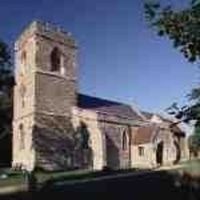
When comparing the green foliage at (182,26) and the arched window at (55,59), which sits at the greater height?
the arched window at (55,59)

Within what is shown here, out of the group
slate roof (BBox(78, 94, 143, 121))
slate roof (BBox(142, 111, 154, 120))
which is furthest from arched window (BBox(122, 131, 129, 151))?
slate roof (BBox(142, 111, 154, 120))

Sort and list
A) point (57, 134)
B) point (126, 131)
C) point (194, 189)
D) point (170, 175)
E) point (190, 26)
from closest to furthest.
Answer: point (190, 26) < point (194, 189) < point (170, 175) < point (57, 134) < point (126, 131)

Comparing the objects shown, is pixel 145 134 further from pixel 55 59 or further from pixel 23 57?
pixel 23 57

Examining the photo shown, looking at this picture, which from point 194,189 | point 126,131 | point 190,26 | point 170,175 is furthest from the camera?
point 126,131

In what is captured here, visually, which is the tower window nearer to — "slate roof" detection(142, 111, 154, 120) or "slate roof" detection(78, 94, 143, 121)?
"slate roof" detection(78, 94, 143, 121)

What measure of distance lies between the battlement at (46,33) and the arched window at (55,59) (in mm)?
1200

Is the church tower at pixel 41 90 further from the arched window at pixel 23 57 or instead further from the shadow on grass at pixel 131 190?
the shadow on grass at pixel 131 190

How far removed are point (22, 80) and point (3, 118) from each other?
30.3 feet

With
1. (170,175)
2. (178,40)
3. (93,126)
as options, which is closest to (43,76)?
(93,126)

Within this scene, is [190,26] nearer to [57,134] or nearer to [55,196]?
[55,196]

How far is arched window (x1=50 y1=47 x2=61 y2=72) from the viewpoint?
49875mm

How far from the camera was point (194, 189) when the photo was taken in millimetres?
17766

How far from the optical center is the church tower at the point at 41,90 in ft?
153

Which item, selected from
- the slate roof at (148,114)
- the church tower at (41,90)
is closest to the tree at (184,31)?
the church tower at (41,90)
